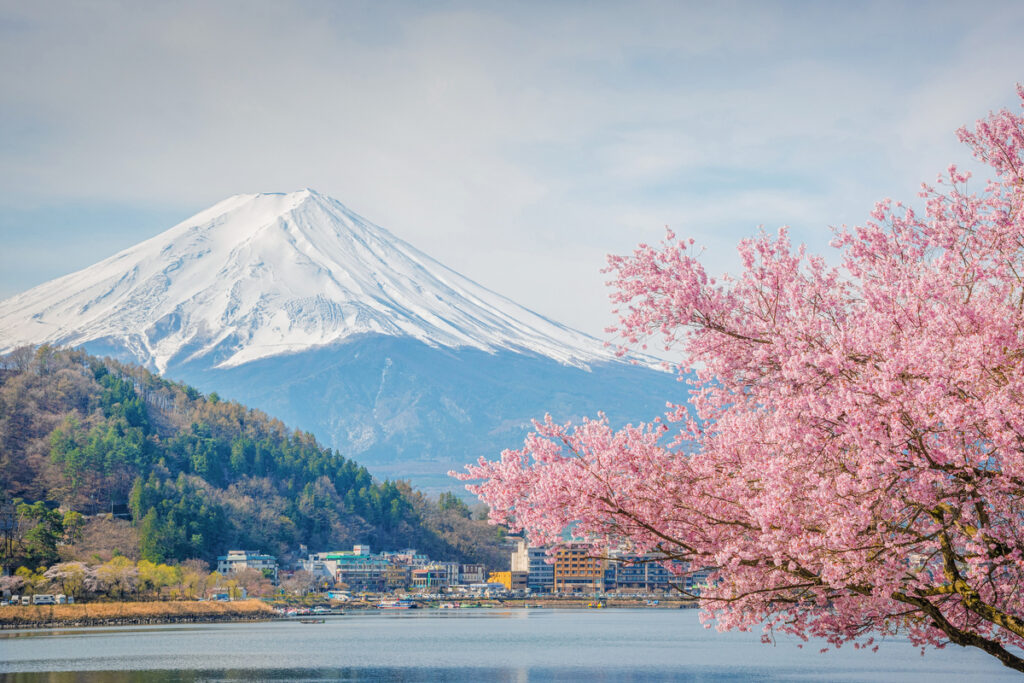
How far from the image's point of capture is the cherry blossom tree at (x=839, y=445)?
329 inches

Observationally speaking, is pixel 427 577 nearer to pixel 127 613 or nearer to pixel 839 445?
pixel 127 613

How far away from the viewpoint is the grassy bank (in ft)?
260

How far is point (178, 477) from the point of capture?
124500 millimetres

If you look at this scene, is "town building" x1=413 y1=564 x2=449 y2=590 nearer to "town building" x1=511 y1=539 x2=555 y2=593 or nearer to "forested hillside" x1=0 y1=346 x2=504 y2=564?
"forested hillside" x1=0 y1=346 x2=504 y2=564

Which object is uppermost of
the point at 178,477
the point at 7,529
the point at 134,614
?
A: the point at 178,477

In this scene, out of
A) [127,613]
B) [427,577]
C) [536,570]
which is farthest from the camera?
[536,570]

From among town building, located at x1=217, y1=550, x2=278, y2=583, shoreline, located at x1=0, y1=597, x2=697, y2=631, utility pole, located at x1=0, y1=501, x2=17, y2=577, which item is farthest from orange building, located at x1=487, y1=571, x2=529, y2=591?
utility pole, located at x1=0, y1=501, x2=17, y2=577

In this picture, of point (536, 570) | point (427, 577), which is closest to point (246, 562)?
point (427, 577)

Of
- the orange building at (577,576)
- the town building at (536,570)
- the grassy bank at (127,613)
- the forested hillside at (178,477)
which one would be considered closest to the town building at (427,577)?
the forested hillside at (178,477)

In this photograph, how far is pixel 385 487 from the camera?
156125 millimetres

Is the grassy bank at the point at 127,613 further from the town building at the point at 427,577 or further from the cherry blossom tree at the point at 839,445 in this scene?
the cherry blossom tree at the point at 839,445

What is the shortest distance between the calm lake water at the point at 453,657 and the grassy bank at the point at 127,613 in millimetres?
5224

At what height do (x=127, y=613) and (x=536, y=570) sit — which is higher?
(x=536, y=570)

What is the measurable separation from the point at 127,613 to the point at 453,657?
4323 centimetres
